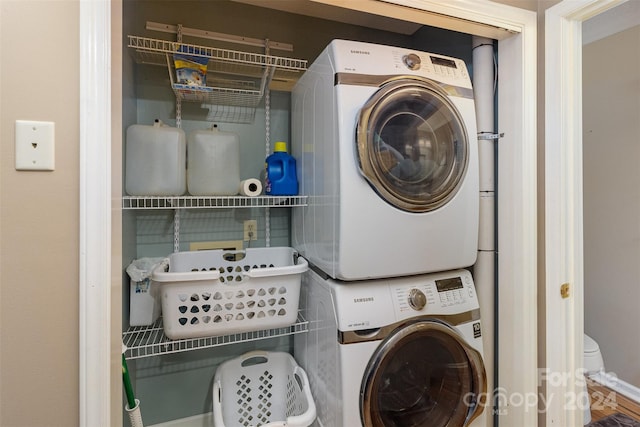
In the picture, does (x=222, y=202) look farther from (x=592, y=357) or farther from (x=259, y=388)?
(x=592, y=357)

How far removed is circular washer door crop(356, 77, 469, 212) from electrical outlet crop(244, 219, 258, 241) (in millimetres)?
875

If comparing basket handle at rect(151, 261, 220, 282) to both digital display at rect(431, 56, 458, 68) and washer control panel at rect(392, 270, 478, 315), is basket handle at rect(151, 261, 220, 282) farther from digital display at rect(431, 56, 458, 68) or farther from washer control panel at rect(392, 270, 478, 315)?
digital display at rect(431, 56, 458, 68)

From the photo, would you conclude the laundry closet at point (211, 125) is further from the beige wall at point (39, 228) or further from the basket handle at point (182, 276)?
the beige wall at point (39, 228)

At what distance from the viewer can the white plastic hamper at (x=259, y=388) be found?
63.0 inches

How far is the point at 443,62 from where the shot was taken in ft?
4.55

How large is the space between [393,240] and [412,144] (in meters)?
0.41

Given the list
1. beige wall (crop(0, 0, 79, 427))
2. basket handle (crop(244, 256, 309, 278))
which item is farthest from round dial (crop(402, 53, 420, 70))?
beige wall (crop(0, 0, 79, 427))

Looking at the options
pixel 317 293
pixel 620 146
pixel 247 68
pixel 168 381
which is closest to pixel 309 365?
pixel 317 293

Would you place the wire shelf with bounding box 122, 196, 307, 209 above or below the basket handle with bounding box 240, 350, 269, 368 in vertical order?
above

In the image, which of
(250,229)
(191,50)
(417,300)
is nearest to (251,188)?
(250,229)

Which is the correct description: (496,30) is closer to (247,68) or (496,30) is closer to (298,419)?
(247,68)

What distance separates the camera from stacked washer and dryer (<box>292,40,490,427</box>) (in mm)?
1182

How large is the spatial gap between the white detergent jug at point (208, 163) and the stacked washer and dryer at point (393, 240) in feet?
1.40

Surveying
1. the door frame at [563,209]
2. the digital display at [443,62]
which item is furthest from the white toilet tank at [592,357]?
the digital display at [443,62]
